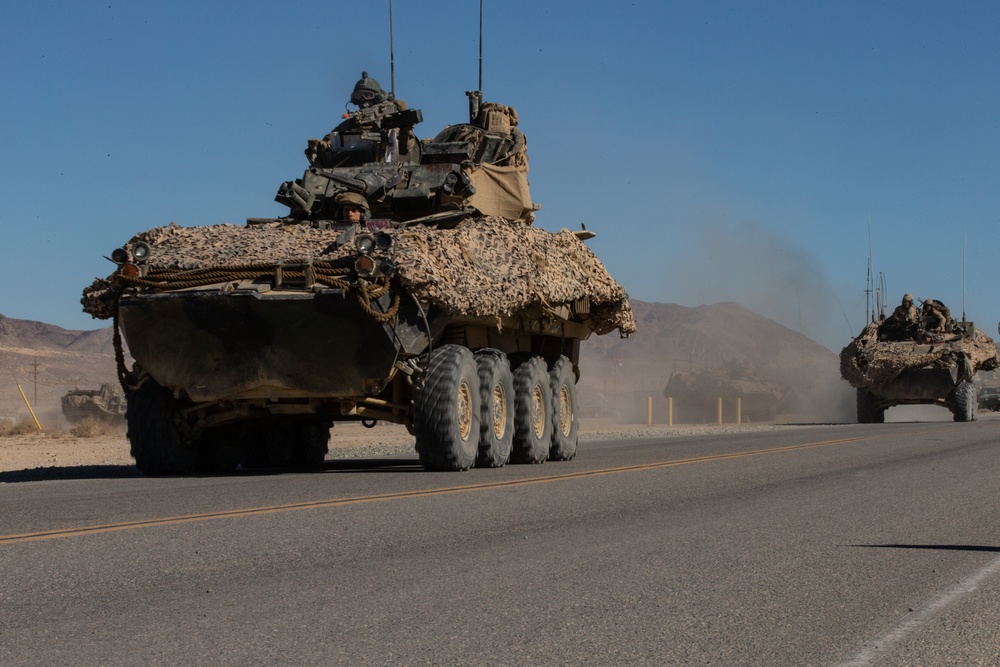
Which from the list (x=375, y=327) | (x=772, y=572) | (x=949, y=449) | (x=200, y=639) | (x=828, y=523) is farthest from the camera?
(x=949, y=449)

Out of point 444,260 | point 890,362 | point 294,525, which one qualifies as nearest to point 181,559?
point 294,525

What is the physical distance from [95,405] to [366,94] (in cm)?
3547

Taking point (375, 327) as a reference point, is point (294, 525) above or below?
below

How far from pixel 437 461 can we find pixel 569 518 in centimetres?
441

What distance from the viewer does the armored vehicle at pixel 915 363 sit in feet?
113

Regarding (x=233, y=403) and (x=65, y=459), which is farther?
(x=65, y=459)

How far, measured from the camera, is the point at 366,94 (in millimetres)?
17047

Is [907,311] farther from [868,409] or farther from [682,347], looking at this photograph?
[682,347]

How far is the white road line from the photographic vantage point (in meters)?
5.03

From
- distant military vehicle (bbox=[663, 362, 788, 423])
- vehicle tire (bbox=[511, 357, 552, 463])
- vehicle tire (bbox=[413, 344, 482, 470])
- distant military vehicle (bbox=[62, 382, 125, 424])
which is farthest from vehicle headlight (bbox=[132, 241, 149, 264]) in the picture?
distant military vehicle (bbox=[663, 362, 788, 423])

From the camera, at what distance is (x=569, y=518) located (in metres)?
9.39

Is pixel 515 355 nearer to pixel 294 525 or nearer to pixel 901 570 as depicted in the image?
pixel 294 525

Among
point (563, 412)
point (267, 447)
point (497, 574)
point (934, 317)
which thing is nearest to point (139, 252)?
point (267, 447)

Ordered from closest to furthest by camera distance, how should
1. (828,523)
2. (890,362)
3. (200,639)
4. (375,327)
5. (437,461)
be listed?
(200,639) → (828,523) → (375,327) → (437,461) → (890,362)
